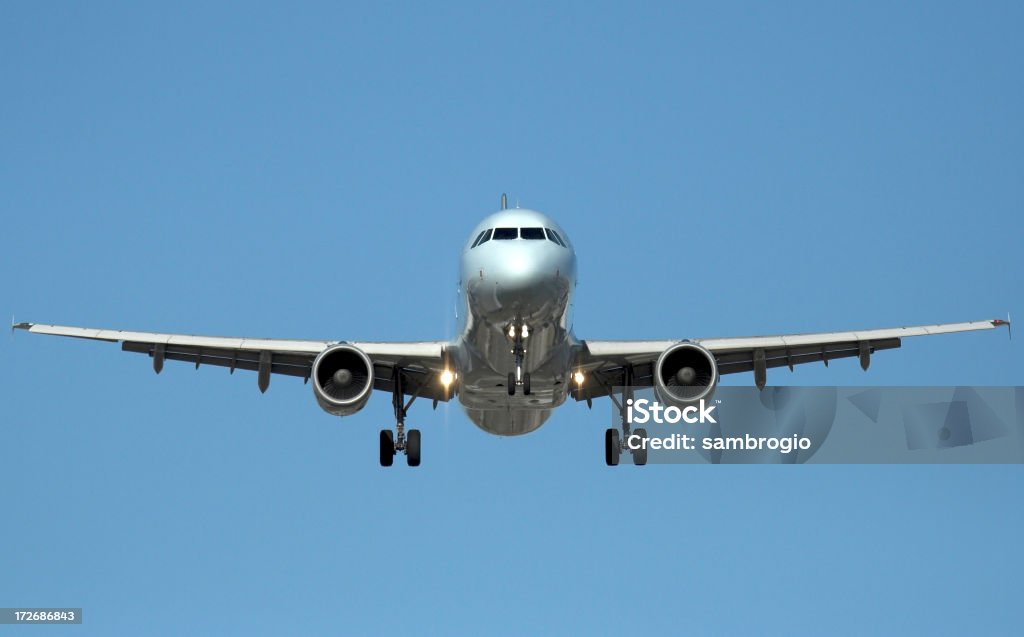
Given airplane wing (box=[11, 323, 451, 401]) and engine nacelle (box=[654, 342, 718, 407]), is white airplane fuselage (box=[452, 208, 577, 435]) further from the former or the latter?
engine nacelle (box=[654, 342, 718, 407])

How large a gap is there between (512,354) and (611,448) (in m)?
7.32

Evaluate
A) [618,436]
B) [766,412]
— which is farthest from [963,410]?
[618,436]

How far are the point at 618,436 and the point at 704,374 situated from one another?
5198 millimetres

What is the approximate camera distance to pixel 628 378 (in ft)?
153

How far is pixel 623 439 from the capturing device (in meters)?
46.9

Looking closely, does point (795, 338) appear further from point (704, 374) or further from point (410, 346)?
point (410, 346)

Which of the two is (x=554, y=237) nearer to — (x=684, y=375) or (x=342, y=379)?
(x=684, y=375)

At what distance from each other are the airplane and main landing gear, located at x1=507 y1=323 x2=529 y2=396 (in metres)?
0.03

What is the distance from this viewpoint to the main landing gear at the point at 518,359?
129 feet

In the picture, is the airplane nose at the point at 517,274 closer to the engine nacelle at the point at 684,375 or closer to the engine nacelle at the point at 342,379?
the engine nacelle at the point at 342,379

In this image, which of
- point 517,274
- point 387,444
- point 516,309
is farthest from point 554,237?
point 387,444

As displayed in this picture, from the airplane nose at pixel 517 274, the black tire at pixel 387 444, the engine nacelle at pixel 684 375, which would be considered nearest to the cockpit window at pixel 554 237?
the airplane nose at pixel 517 274

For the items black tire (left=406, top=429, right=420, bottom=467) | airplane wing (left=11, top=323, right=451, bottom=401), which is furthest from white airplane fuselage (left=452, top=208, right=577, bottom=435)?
black tire (left=406, top=429, right=420, bottom=467)

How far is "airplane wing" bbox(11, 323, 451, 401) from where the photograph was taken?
43938 mm
